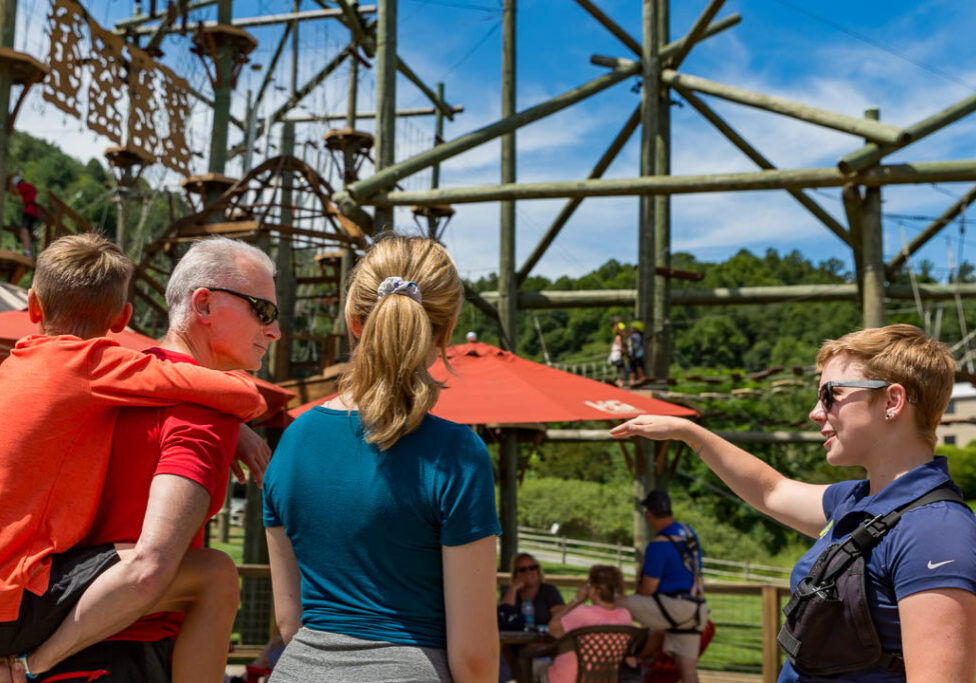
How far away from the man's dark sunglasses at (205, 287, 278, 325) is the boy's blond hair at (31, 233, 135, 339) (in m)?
0.21

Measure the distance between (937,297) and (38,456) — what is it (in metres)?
14.3

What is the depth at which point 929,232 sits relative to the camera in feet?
42.6

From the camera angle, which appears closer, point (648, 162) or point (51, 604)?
point (51, 604)

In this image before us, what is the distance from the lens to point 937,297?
1397 centimetres

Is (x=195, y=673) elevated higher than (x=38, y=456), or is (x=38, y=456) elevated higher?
(x=38, y=456)

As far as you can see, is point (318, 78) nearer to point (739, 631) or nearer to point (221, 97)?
point (221, 97)

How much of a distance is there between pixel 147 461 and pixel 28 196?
11.0 metres

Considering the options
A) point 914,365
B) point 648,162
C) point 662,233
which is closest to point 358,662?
point 914,365

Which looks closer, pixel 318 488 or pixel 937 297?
pixel 318 488

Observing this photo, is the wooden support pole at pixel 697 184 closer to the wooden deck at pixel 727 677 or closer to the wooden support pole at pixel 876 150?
the wooden support pole at pixel 876 150

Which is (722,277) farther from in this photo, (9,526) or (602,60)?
(9,526)

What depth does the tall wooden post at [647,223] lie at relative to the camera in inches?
470

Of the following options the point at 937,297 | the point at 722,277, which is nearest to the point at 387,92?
the point at 937,297

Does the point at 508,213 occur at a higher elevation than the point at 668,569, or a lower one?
higher
